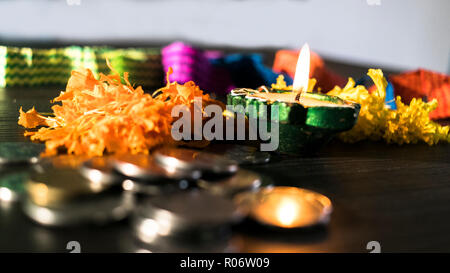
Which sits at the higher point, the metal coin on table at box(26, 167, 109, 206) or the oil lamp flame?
the oil lamp flame

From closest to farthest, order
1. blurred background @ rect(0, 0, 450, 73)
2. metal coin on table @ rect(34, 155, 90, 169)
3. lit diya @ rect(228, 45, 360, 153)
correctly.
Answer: metal coin on table @ rect(34, 155, 90, 169)
lit diya @ rect(228, 45, 360, 153)
blurred background @ rect(0, 0, 450, 73)

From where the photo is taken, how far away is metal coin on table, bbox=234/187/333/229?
0.33m

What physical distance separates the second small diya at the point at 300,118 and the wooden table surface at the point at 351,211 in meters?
0.02

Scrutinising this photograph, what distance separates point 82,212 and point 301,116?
0.29 metres

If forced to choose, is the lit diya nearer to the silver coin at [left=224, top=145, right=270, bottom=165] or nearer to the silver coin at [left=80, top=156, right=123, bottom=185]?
the silver coin at [left=224, top=145, right=270, bottom=165]

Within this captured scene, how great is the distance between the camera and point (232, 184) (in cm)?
38

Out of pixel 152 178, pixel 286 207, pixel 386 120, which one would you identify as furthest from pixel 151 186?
pixel 386 120

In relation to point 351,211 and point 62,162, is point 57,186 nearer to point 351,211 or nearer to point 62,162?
point 62,162

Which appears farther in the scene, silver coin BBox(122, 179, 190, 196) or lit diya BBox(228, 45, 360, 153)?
lit diya BBox(228, 45, 360, 153)

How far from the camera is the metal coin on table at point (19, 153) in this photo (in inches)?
17.5

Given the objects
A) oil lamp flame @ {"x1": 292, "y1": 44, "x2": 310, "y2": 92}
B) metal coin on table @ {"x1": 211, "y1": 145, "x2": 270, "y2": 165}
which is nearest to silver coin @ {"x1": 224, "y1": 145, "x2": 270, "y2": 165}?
metal coin on table @ {"x1": 211, "y1": 145, "x2": 270, "y2": 165}

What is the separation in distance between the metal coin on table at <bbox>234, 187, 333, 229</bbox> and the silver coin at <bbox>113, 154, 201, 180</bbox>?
5cm

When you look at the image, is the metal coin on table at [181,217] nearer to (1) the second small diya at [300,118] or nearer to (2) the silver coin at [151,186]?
(2) the silver coin at [151,186]

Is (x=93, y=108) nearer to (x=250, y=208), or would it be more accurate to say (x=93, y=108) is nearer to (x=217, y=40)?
(x=250, y=208)
